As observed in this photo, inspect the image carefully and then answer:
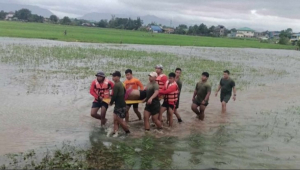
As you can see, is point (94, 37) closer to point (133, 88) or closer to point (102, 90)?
point (133, 88)

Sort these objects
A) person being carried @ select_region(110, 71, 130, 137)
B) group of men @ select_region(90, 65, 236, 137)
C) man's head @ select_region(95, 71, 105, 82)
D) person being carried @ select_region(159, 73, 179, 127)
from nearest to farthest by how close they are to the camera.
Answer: person being carried @ select_region(110, 71, 130, 137) → group of men @ select_region(90, 65, 236, 137) → man's head @ select_region(95, 71, 105, 82) → person being carried @ select_region(159, 73, 179, 127)

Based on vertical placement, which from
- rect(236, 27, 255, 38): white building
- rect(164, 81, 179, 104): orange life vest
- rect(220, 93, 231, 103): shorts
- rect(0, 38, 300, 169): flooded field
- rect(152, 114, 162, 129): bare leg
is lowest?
rect(0, 38, 300, 169): flooded field

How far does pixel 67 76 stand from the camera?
17.6 m

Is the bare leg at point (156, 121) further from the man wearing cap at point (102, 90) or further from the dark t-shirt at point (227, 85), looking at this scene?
the dark t-shirt at point (227, 85)

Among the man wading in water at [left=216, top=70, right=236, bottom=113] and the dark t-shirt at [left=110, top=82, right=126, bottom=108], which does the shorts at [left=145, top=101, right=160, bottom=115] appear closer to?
the dark t-shirt at [left=110, top=82, right=126, bottom=108]

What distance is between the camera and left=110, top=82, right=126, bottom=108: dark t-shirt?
816 cm

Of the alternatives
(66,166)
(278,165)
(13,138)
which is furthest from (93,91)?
(278,165)

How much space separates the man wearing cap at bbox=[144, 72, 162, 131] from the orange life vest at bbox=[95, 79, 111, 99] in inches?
43.2

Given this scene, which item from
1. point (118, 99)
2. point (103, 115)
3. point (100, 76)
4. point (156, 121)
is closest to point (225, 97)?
point (156, 121)

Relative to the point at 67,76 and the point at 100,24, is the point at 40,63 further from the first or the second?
the point at 100,24

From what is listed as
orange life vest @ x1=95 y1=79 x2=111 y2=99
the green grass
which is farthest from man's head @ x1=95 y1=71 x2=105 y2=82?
the green grass

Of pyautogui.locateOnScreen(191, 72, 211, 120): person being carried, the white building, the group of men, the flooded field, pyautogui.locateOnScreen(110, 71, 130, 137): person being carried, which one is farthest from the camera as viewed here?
the white building

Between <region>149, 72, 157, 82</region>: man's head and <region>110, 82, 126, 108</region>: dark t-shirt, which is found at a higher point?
<region>149, 72, 157, 82</region>: man's head

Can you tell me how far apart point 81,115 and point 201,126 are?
12.4 feet
